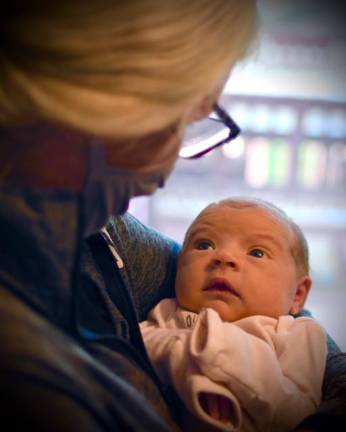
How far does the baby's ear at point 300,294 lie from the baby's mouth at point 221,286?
7.7 inches

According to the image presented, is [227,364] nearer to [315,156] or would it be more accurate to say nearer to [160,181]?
[160,181]

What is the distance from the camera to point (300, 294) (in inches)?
42.2

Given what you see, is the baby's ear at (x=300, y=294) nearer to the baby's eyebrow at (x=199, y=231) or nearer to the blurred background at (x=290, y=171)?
the baby's eyebrow at (x=199, y=231)

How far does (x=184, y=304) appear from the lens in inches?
38.2

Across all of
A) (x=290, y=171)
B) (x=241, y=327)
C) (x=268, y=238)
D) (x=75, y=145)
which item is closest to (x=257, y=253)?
(x=268, y=238)

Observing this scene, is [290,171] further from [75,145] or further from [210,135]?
[75,145]

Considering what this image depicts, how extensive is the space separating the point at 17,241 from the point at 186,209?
202 cm

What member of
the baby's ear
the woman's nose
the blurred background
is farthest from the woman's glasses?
the blurred background

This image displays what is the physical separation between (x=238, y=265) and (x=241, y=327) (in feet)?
0.34

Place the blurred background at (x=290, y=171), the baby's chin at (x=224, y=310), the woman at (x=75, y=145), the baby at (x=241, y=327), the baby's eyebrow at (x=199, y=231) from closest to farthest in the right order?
the woman at (x=75, y=145), the baby at (x=241, y=327), the baby's chin at (x=224, y=310), the baby's eyebrow at (x=199, y=231), the blurred background at (x=290, y=171)

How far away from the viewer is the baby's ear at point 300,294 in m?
1.06

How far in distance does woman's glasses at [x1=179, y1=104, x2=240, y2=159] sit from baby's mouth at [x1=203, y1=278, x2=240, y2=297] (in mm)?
213

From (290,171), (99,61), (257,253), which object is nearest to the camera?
(99,61)

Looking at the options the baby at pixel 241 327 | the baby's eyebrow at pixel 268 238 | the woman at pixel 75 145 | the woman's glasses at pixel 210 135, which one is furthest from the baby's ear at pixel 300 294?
the woman at pixel 75 145
